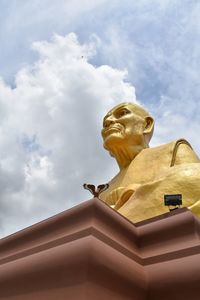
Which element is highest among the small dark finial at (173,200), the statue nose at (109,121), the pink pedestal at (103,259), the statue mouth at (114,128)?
the statue nose at (109,121)

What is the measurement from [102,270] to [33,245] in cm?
103

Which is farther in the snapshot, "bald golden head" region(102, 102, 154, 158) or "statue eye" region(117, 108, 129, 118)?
"statue eye" region(117, 108, 129, 118)

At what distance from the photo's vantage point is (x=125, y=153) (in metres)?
8.06

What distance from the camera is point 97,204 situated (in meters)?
3.09

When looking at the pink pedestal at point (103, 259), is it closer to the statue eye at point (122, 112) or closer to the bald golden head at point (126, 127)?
the bald golden head at point (126, 127)

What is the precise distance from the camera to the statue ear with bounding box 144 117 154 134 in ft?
27.3

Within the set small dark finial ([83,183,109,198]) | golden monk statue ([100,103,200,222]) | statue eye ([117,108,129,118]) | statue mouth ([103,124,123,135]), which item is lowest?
small dark finial ([83,183,109,198])

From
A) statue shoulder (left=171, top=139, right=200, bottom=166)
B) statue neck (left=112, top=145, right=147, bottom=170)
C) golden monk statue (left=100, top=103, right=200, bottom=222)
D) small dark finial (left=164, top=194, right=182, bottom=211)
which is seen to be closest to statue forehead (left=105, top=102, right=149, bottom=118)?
golden monk statue (left=100, top=103, right=200, bottom=222)

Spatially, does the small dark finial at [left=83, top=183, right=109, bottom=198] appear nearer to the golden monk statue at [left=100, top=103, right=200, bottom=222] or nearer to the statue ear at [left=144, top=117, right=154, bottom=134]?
A: the golden monk statue at [left=100, top=103, right=200, bottom=222]

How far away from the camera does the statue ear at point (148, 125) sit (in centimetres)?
831

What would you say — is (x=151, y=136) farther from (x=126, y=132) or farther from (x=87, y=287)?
(x=87, y=287)

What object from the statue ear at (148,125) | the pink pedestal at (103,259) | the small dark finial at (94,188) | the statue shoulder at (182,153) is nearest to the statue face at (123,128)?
the statue ear at (148,125)

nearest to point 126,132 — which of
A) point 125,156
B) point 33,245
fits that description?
point 125,156

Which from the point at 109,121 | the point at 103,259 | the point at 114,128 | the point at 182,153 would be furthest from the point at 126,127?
the point at 103,259
